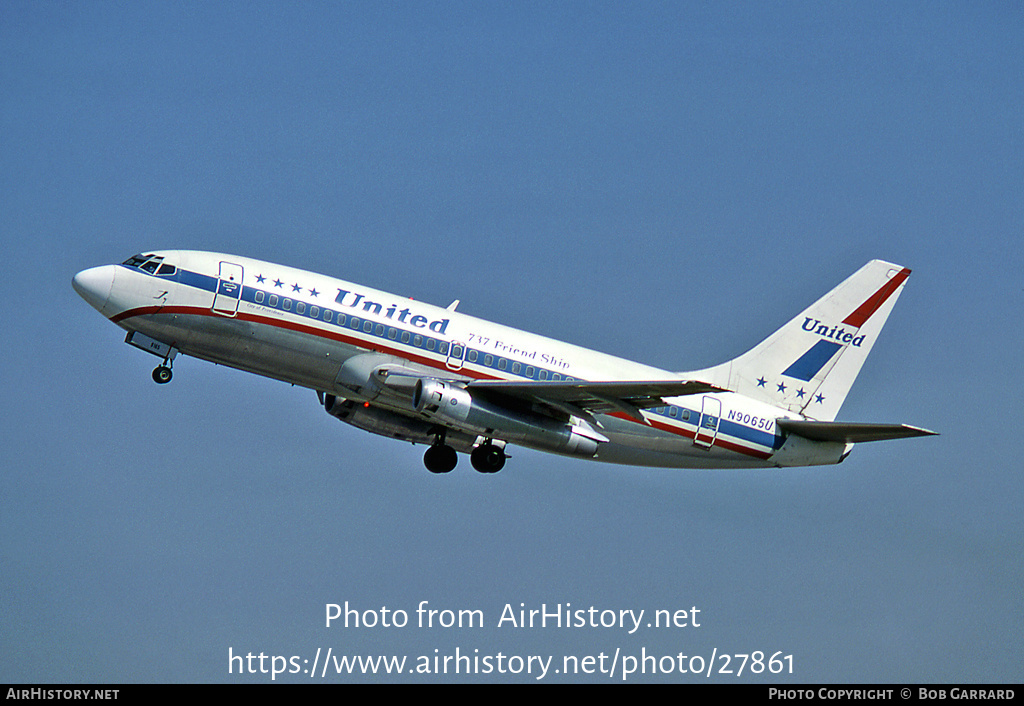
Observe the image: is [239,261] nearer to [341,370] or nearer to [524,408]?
[341,370]

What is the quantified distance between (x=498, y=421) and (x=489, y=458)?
3.54 meters

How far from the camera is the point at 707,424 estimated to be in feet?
155

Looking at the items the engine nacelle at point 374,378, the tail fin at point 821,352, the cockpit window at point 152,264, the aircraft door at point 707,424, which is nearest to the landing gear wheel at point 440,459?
the engine nacelle at point 374,378

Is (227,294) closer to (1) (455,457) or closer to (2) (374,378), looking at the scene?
(2) (374,378)

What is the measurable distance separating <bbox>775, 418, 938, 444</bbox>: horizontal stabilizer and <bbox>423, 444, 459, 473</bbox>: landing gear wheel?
38.0ft

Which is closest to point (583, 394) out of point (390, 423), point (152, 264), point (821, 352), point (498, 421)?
point (498, 421)

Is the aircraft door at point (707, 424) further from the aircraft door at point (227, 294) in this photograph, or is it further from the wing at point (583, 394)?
the aircraft door at point (227, 294)

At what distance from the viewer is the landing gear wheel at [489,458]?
47.3 meters

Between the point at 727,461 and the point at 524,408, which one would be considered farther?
the point at 727,461

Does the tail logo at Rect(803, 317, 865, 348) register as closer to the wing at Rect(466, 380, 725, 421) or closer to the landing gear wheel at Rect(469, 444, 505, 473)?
the wing at Rect(466, 380, 725, 421)

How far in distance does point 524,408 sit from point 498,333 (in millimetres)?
2752

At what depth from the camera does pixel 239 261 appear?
1715 inches
